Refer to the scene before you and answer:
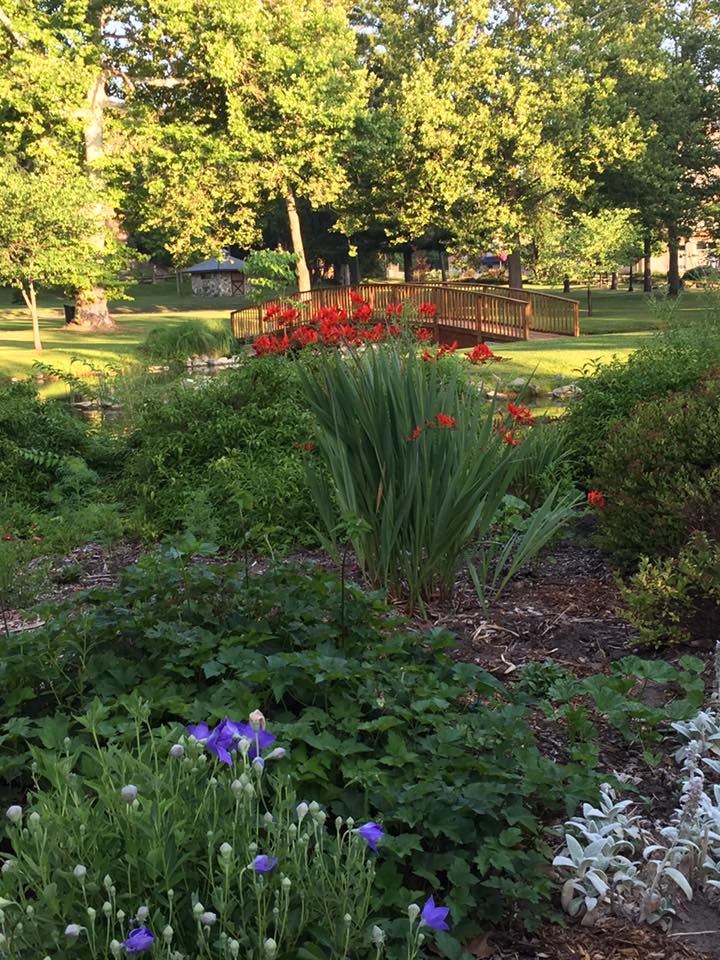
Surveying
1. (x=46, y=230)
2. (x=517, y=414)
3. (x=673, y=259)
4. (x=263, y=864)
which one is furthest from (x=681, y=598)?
(x=673, y=259)

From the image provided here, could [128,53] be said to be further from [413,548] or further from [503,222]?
[413,548]

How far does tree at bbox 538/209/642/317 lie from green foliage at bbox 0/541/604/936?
2835cm

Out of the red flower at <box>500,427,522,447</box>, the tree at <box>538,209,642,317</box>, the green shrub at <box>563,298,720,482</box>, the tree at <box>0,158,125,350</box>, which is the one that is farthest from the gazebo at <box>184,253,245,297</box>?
the red flower at <box>500,427,522,447</box>

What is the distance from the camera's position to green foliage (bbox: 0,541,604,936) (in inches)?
76.5

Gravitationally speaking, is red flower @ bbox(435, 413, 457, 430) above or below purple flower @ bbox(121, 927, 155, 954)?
above

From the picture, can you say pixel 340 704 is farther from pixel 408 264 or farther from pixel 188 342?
pixel 408 264

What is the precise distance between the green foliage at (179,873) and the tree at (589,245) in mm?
29610

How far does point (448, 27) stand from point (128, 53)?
35.1 ft

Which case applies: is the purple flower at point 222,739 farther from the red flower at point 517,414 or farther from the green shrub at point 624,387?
the green shrub at point 624,387

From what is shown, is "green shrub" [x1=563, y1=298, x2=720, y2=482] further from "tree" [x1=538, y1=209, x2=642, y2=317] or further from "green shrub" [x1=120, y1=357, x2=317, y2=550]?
"tree" [x1=538, y1=209, x2=642, y2=317]

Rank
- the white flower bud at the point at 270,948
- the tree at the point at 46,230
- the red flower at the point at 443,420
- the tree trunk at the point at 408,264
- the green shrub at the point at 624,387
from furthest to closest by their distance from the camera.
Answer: the tree trunk at the point at 408,264 → the tree at the point at 46,230 → the green shrub at the point at 624,387 → the red flower at the point at 443,420 → the white flower bud at the point at 270,948

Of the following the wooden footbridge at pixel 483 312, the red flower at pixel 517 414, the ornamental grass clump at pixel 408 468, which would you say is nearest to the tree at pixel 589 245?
the wooden footbridge at pixel 483 312

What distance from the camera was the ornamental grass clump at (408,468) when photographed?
12.5 feet

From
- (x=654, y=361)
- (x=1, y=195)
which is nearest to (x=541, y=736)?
(x=654, y=361)
